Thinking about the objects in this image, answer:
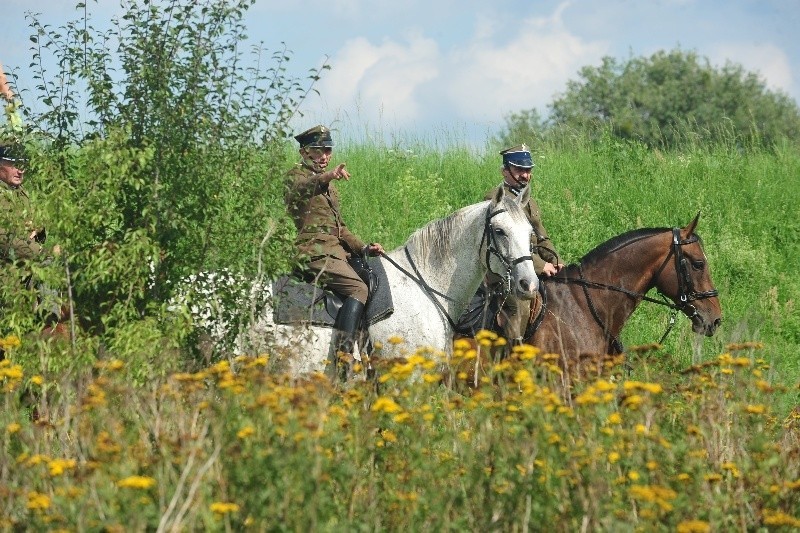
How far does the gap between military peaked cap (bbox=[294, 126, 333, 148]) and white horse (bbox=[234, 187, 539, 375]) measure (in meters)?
1.09

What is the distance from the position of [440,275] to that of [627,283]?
2111mm

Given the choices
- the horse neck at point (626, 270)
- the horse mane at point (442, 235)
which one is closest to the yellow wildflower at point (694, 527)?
the horse mane at point (442, 235)

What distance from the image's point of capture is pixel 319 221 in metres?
9.44

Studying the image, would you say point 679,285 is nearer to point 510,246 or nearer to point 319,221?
point 510,246

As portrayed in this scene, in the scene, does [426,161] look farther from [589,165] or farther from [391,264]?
[391,264]

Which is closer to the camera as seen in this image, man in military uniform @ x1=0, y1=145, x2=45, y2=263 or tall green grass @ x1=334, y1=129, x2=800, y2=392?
man in military uniform @ x1=0, y1=145, x2=45, y2=263

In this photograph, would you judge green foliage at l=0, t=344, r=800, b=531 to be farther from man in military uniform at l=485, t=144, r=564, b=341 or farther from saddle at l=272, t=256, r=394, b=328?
man in military uniform at l=485, t=144, r=564, b=341

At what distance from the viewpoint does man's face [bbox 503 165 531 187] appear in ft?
36.6

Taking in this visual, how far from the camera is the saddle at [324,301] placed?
30.8 feet

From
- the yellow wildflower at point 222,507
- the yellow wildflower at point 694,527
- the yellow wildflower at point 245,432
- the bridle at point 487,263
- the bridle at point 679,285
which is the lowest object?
the yellow wildflower at point 222,507

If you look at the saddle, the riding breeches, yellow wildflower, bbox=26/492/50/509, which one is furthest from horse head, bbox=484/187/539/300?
yellow wildflower, bbox=26/492/50/509

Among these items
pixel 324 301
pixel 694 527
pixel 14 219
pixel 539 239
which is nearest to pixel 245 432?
pixel 694 527

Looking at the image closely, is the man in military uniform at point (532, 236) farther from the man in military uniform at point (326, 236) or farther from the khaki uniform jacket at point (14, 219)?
the khaki uniform jacket at point (14, 219)

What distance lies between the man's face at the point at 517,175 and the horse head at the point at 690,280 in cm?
151
